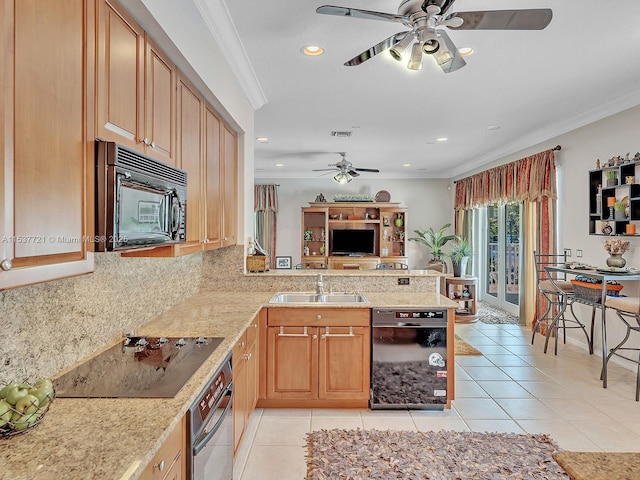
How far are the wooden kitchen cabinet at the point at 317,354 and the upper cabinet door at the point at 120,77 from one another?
181cm

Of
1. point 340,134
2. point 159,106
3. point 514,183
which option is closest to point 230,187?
point 159,106

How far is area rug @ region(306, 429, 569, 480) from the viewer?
233 cm

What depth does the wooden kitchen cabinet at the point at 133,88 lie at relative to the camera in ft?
4.53

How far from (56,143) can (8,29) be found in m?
0.28

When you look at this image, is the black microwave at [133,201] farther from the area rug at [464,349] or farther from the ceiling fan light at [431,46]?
the area rug at [464,349]

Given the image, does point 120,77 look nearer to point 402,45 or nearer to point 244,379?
point 402,45

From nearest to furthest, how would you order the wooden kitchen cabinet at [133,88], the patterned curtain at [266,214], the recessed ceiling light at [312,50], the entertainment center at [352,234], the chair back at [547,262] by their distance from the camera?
the wooden kitchen cabinet at [133,88] → the recessed ceiling light at [312,50] → the chair back at [547,262] → the entertainment center at [352,234] → the patterned curtain at [266,214]

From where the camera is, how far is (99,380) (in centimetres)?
155

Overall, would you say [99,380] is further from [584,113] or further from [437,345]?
[584,113]

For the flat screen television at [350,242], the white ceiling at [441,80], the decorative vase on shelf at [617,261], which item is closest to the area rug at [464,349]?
the decorative vase on shelf at [617,261]

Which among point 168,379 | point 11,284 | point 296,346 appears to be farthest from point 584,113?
point 11,284

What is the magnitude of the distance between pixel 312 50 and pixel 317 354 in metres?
2.25

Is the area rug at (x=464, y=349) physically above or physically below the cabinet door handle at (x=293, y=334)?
below

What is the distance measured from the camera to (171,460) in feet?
4.26
